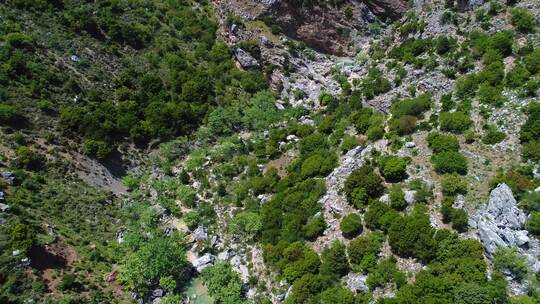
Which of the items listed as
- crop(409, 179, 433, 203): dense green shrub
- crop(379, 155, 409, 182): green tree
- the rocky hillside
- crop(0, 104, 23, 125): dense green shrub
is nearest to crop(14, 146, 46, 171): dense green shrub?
the rocky hillside

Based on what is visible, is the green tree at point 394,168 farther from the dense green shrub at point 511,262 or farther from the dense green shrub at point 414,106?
the dense green shrub at point 511,262

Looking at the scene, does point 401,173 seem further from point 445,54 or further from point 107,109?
point 107,109

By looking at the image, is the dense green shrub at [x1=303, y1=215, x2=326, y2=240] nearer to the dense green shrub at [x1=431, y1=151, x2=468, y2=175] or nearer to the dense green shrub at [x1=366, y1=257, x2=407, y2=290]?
the dense green shrub at [x1=366, y1=257, x2=407, y2=290]

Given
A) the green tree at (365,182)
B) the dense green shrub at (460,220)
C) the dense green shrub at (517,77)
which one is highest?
the dense green shrub at (517,77)

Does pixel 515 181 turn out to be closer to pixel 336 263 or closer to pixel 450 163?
pixel 450 163

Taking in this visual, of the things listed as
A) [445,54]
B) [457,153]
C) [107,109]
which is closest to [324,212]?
[457,153]

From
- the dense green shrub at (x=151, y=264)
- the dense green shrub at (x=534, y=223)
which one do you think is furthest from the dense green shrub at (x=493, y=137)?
the dense green shrub at (x=151, y=264)

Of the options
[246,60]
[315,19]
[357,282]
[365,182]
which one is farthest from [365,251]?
[315,19]
